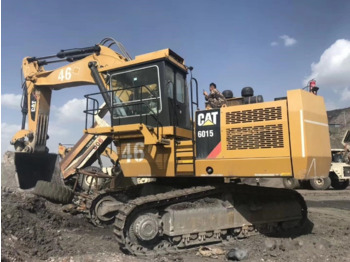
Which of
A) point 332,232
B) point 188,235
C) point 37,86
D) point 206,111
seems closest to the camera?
point 188,235

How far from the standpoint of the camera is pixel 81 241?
6516 mm

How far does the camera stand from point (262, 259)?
573 cm

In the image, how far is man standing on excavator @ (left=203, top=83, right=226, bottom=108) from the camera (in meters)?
6.91

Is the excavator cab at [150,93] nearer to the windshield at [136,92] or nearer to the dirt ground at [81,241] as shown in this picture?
the windshield at [136,92]

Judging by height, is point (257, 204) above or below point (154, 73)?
below

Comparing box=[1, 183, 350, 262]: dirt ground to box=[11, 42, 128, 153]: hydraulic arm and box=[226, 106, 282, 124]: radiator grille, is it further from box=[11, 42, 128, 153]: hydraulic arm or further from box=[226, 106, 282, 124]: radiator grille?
box=[226, 106, 282, 124]: radiator grille

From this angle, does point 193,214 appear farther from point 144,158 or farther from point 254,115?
point 254,115

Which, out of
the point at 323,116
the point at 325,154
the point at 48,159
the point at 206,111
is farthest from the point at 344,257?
the point at 48,159

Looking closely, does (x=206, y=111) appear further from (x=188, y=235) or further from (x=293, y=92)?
(x=188, y=235)

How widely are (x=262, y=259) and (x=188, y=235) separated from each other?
1394 millimetres

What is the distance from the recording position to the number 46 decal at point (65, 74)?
8.73 m

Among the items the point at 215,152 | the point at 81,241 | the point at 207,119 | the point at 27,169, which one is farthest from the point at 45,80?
the point at 215,152

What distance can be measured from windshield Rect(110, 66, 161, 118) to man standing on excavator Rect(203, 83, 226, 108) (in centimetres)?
128

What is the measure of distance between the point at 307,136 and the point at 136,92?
134 inches
